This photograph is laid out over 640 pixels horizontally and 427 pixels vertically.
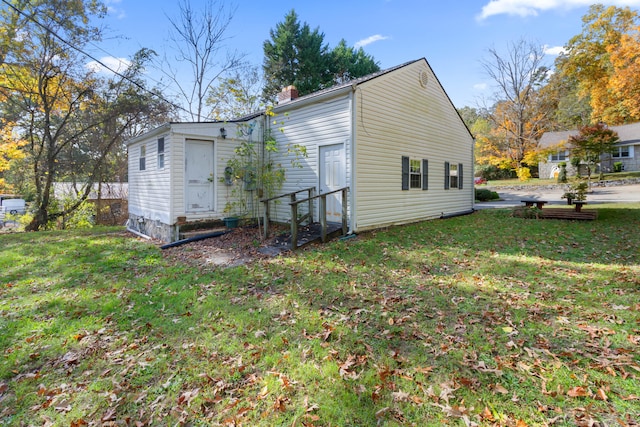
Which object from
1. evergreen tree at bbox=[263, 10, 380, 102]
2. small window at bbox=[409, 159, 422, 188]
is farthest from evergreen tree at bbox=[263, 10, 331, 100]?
small window at bbox=[409, 159, 422, 188]

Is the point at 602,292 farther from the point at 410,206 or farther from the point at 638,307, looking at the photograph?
the point at 410,206

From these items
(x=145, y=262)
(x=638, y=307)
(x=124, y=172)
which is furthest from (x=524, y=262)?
(x=124, y=172)

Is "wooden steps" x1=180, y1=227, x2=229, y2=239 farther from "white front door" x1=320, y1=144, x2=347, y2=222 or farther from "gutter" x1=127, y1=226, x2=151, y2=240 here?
"white front door" x1=320, y1=144, x2=347, y2=222

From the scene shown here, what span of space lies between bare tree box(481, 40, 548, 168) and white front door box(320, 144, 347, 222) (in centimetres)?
2260

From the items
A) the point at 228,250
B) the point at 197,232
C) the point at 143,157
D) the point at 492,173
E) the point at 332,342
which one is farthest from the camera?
the point at 492,173

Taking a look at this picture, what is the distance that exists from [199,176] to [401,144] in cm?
621

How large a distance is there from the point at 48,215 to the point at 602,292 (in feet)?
69.2

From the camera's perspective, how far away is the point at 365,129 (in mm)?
8562

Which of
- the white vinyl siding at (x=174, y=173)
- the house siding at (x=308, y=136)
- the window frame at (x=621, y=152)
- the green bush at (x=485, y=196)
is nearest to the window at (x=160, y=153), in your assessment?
the white vinyl siding at (x=174, y=173)

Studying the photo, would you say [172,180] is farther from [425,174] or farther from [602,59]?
[602,59]

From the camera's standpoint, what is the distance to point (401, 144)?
989 centimetres

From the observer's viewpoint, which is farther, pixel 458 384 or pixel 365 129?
pixel 365 129

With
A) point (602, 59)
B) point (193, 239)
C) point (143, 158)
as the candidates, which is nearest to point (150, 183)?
point (143, 158)

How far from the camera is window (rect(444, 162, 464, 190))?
12203 millimetres
